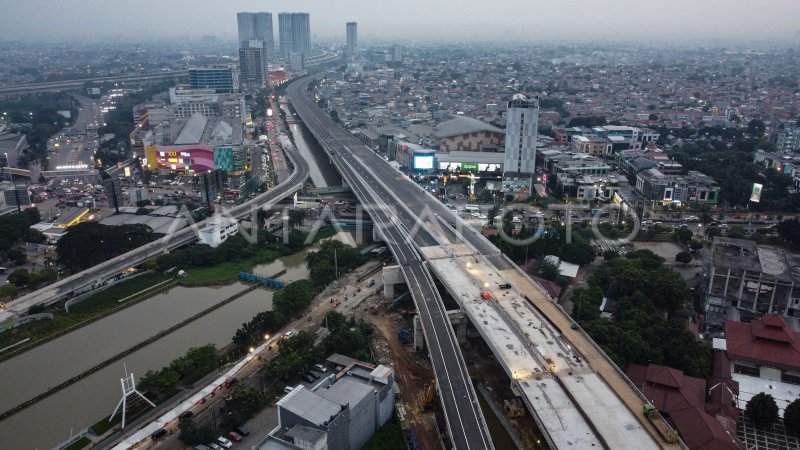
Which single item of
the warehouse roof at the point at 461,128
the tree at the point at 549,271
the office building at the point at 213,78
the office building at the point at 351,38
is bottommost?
the tree at the point at 549,271

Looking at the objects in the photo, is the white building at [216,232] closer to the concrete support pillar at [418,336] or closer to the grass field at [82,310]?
the grass field at [82,310]

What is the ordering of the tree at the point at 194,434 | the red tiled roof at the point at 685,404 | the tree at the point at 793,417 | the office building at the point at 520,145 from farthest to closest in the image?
the office building at the point at 520,145 → the tree at the point at 793,417 → the tree at the point at 194,434 → the red tiled roof at the point at 685,404

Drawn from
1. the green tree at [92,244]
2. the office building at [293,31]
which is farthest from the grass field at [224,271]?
the office building at [293,31]

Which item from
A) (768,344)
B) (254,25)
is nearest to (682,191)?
(768,344)

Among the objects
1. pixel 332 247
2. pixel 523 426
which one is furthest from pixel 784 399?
pixel 332 247

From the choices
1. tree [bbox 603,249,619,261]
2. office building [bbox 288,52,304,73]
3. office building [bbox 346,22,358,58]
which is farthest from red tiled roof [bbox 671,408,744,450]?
office building [bbox 346,22,358,58]

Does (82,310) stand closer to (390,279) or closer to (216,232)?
(216,232)
